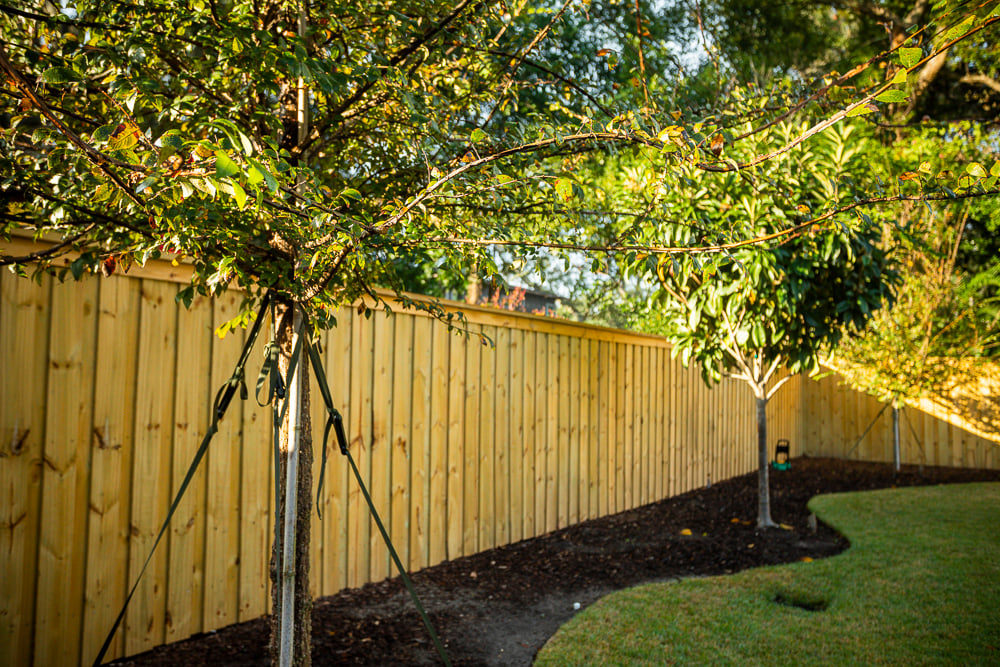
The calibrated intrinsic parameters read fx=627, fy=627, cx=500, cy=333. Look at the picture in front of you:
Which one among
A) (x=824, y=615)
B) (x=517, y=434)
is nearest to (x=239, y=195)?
(x=824, y=615)

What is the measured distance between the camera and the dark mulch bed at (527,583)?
278cm

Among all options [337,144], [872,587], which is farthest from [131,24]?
[872,587]

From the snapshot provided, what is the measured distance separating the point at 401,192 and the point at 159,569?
75.0 inches

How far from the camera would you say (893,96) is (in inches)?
49.5

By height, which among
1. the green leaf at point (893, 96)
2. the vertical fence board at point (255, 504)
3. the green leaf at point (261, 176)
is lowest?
the vertical fence board at point (255, 504)

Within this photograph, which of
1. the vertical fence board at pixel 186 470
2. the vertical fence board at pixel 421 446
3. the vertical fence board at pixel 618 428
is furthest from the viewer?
the vertical fence board at pixel 618 428

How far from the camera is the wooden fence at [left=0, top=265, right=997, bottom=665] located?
2.34m

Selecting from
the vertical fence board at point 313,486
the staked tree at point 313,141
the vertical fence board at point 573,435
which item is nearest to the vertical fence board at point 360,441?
the vertical fence board at point 313,486

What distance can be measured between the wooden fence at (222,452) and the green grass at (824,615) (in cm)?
130

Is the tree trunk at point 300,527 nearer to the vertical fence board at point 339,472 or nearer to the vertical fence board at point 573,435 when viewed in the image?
the vertical fence board at point 339,472

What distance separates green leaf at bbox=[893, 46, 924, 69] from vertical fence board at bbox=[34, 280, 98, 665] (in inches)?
108

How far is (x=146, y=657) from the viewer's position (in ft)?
8.48

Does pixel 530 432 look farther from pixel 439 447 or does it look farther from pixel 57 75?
pixel 57 75

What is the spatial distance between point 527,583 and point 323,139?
113 inches
